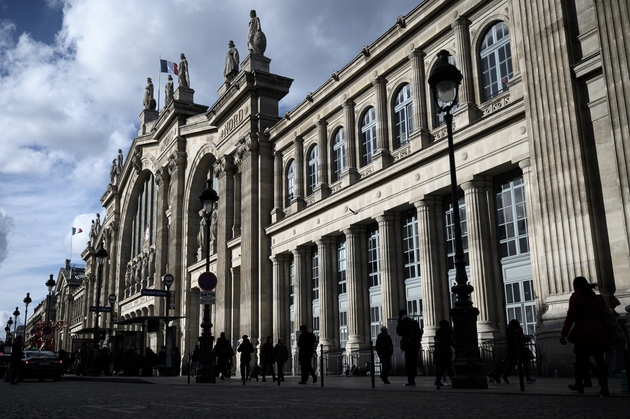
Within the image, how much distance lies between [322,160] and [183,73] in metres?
23.2

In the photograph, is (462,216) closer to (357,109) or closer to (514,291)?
(514,291)

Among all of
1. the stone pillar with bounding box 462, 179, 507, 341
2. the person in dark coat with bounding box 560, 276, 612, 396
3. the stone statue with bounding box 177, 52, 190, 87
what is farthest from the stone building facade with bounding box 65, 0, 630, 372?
the person in dark coat with bounding box 560, 276, 612, 396

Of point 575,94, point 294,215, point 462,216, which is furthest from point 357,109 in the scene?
point 575,94

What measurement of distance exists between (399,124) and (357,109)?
10.6 ft

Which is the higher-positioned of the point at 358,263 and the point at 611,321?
the point at 358,263

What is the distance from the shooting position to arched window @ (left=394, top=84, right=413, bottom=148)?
82.1 ft

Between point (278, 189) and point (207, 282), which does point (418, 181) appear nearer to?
point (207, 282)

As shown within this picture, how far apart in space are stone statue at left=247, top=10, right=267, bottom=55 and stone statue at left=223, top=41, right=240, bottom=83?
305 cm

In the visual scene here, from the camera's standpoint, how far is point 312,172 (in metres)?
31.9

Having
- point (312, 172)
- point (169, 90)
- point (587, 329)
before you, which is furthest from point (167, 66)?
point (587, 329)

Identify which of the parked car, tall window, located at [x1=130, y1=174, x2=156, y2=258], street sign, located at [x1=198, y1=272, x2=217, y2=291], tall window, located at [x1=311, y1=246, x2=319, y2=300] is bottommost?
the parked car

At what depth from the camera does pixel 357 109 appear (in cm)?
2836

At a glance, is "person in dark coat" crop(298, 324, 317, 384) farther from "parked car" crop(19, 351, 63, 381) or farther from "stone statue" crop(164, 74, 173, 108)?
"stone statue" crop(164, 74, 173, 108)

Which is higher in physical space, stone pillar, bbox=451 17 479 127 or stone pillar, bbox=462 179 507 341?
stone pillar, bbox=451 17 479 127
